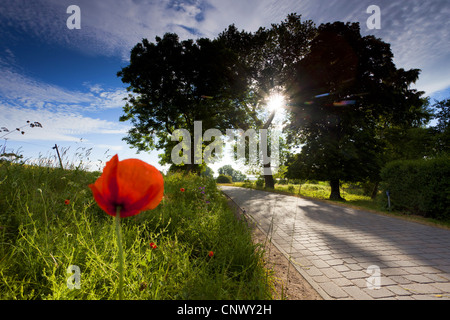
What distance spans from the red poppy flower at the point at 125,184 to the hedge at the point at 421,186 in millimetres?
9866

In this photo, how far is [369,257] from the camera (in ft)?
11.8

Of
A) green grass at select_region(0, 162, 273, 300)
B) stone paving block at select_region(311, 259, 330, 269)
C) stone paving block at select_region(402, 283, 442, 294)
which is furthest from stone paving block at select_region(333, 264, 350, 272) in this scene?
green grass at select_region(0, 162, 273, 300)

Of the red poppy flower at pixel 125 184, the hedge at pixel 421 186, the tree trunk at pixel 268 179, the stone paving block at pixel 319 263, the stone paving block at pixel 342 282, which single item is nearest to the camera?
the red poppy flower at pixel 125 184

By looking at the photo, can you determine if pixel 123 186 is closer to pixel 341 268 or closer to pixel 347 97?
pixel 341 268

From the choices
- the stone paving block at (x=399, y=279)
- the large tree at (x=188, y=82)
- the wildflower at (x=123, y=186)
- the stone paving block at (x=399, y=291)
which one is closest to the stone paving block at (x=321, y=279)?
the stone paving block at (x=399, y=291)

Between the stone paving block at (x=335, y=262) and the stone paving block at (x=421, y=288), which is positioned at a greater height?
the stone paving block at (x=421, y=288)

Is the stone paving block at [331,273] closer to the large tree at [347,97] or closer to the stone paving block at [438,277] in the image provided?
the stone paving block at [438,277]

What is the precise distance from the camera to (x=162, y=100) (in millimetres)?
19594

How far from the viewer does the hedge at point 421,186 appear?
23.5 ft

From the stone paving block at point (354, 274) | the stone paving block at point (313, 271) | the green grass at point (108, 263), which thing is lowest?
the stone paving block at point (313, 271)

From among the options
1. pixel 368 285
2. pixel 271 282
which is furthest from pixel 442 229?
pixel 271 282

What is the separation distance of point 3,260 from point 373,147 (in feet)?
57.9

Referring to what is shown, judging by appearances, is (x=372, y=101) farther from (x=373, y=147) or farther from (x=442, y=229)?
(x=442, y=229)

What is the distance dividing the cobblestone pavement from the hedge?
216 cm
